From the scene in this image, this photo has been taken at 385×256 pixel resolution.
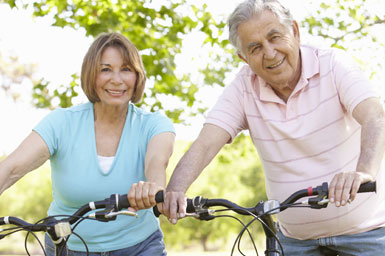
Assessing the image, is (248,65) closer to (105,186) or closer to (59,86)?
(105,186)

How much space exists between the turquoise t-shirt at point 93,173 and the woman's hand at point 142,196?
22.7 inches

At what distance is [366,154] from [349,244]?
540mm

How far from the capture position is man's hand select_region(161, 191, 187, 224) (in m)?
2.26

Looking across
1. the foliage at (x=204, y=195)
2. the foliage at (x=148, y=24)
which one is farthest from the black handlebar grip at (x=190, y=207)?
the foliage at (x=204, y=195)

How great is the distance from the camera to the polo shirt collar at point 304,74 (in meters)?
2.71

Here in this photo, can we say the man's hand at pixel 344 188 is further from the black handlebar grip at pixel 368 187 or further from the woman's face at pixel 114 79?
the woman's face at pixel 114 79

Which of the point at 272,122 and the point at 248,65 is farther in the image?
the point at 248,65

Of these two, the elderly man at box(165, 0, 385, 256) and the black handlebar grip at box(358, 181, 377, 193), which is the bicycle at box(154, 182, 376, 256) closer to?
the black handlebar grip at box(358, 181, 377, 193)

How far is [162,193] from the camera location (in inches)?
88.4

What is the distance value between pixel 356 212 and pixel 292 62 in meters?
0.77

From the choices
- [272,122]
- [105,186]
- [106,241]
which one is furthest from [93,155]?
[272,122]

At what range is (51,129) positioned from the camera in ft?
9.29

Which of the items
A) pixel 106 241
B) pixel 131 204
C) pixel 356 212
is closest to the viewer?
pixel 131 204

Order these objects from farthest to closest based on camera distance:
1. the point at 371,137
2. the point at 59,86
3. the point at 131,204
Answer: the point at 59,86, the point at 371,137, the point at 131,204
